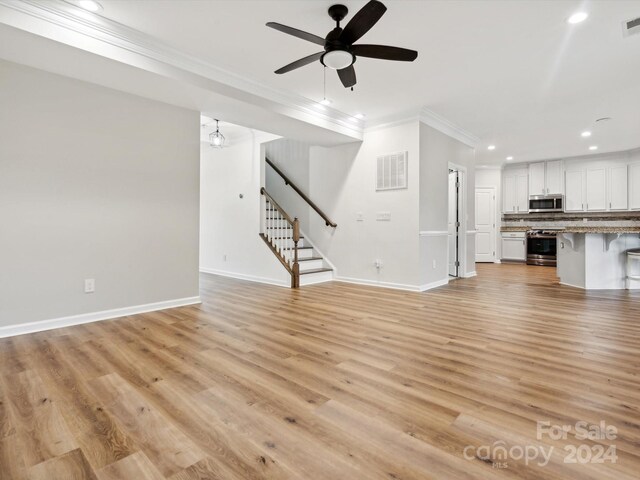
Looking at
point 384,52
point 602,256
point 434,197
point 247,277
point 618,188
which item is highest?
point 384,52

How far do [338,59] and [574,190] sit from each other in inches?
339

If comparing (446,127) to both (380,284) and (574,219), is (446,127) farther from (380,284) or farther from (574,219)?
(574,219)

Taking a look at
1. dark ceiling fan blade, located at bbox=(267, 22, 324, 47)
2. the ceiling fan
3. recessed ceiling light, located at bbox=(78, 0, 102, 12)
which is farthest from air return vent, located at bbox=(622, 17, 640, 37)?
recessed ceiling light, located at bbox=(78, 0, 102, 12)

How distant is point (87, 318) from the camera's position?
11.6 ft

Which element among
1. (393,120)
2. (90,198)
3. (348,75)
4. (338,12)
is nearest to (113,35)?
(90,198)

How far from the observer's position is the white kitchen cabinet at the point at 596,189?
A: 8250mm

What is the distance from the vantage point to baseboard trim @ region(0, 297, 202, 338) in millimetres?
3113

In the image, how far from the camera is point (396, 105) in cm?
494

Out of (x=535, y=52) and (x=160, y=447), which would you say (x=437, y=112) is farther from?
(x=160, y=447)

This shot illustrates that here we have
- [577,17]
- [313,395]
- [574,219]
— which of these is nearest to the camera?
[313,395]

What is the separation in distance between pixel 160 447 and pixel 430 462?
1164mm

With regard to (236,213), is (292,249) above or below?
below

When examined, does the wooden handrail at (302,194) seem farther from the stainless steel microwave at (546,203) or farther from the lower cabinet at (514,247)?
the stainless steel microwave at (546,203)

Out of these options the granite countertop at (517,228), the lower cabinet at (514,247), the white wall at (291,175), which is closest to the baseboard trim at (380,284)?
the white wall at (291,175)
